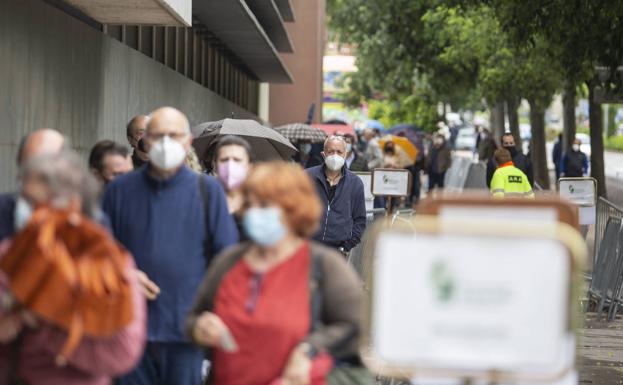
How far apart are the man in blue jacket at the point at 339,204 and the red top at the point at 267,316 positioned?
702cm

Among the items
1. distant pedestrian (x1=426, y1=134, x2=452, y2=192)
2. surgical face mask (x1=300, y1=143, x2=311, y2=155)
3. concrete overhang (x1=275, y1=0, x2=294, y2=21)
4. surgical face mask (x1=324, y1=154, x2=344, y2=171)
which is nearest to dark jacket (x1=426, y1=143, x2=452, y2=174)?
distant pedestrian (x1=426, y1=134, x2=452, y2=192)

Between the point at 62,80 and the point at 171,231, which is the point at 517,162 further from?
the point at 171,231

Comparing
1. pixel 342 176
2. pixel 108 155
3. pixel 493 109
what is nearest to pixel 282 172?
pixel 108 155

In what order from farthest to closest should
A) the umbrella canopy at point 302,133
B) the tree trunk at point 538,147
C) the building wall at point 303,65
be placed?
the building wall at point 303,65, the tree trunk at point 538,147, the umbrella canopy at point 302,133

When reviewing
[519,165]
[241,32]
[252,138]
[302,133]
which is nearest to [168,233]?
[252,138]

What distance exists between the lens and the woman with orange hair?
5258 mm

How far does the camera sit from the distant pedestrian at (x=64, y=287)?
4.82m

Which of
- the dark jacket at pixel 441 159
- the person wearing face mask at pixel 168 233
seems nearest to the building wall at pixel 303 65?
the dark jacket at pixel 441 159

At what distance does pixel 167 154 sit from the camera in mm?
7027

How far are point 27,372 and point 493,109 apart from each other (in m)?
55.0

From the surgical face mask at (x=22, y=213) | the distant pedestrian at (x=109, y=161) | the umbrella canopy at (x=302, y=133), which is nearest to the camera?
the surgical face mask at (x=22, y=213)

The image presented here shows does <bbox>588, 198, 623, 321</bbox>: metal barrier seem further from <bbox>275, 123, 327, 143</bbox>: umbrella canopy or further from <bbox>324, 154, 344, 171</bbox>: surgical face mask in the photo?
<bbox>275, 123, 327, 143</bbox>: umbrella canopy

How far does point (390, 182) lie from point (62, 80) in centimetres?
1011

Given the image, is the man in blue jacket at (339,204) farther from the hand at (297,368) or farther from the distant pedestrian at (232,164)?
the hand at (297,368)
